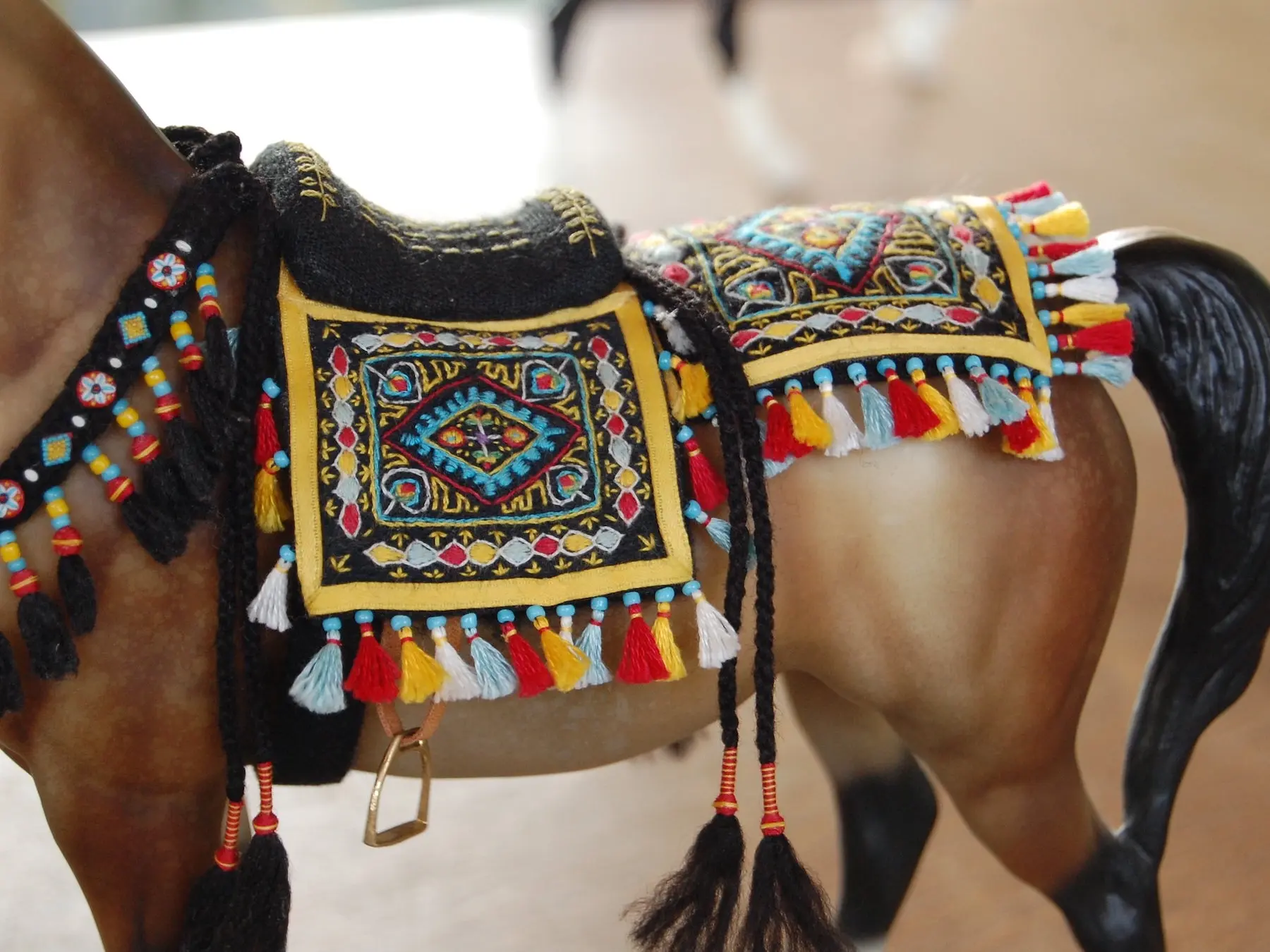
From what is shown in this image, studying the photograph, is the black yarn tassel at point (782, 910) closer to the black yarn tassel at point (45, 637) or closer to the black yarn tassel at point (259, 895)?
the black yarn tassel at point (259, 895)

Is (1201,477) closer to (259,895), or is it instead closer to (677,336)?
(677,336)

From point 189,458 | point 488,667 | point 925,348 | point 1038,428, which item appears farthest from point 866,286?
point 189,458

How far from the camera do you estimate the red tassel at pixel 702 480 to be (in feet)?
3.01

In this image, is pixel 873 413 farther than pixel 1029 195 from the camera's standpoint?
No

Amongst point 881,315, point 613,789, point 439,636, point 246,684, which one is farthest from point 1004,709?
point 613,789

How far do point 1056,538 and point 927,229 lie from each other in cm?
28

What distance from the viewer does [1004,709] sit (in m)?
1.01

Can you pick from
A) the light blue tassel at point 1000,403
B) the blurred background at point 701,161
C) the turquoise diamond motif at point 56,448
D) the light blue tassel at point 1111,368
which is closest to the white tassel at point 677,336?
the light blue tassel at point 1000,403

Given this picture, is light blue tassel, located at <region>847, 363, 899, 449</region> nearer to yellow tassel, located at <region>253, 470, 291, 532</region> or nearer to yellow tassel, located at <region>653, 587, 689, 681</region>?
yellow tassel, located at <region>653, 587, 689, 681</region>

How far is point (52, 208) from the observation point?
0.82 m

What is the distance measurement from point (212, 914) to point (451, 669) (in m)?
0.28

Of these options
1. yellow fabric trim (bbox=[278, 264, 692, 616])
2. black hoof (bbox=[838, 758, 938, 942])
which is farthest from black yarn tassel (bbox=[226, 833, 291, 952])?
black hoof (bbox=[838, 758, 938, 942])

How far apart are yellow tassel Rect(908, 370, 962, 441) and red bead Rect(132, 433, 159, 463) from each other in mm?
560

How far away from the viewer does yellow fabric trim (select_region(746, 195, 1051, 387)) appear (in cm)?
93
